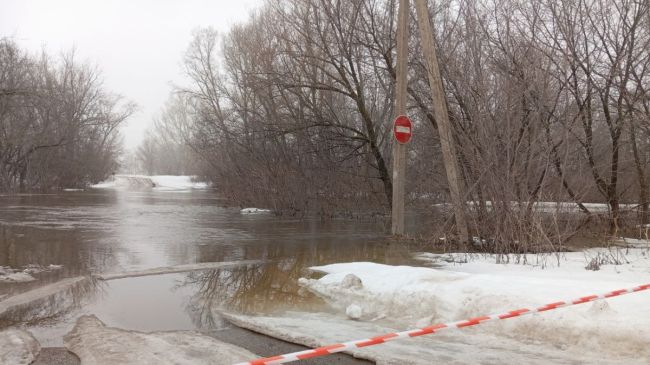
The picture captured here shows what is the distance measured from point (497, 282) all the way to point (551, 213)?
422 cm

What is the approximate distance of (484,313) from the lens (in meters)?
5.71

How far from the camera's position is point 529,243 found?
979 cm

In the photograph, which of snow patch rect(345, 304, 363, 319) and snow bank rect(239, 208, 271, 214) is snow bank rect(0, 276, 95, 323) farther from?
snow bank rect(239, 208, 271, 214)

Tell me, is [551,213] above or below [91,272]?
above

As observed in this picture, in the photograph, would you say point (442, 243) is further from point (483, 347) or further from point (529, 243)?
point (483, 347)

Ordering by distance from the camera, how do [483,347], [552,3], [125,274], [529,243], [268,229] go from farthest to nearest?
[268,229]
[552,3]
[529,243]
[125,274]
[483,347]

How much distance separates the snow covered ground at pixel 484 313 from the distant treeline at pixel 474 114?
2618mm

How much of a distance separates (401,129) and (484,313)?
6.59 metres

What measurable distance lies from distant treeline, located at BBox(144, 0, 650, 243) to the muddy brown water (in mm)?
2069

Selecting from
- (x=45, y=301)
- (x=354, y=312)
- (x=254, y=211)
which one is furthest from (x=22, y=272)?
(x=254, y=211)

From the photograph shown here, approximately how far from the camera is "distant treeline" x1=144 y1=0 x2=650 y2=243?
1023 cm

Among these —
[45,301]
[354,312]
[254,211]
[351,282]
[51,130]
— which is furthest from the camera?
[51,130]

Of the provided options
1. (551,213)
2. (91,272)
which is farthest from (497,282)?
(91,272)

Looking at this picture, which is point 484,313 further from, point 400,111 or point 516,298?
point 400,111
